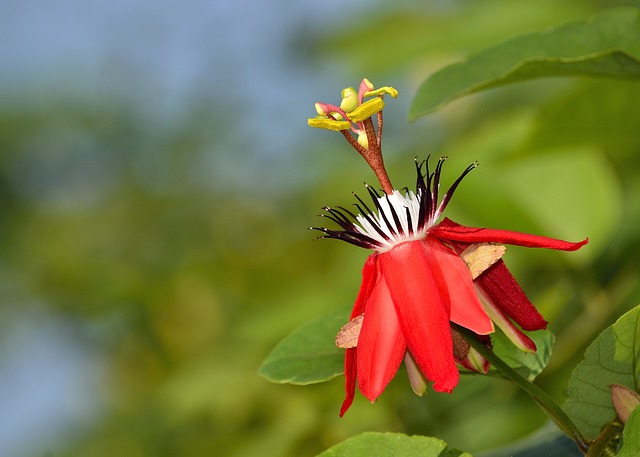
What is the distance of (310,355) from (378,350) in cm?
23

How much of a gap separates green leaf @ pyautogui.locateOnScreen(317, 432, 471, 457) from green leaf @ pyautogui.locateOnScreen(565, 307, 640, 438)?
12cm

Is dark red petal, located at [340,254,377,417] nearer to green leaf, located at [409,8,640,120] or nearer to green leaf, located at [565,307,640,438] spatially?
green leaf, located at [565,307,640,438]

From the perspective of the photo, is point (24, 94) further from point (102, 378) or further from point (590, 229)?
point (590, 229)

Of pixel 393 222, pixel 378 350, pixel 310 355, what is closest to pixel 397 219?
pixel 393 222

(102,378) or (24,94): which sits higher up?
(24,94)

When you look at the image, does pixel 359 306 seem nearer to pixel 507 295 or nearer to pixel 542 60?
pixel 507 295

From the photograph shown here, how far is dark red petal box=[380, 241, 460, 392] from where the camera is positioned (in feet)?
2.18

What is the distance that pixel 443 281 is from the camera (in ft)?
2.31

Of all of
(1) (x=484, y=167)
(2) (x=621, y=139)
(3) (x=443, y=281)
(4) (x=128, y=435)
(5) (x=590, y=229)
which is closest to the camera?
(3) (x=443, y=281)

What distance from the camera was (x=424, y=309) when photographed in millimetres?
682

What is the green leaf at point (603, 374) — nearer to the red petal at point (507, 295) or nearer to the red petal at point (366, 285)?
the red petal at point (507, 295)

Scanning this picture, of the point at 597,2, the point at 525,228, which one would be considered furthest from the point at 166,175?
the point at 525,228

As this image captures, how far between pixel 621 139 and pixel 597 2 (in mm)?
931

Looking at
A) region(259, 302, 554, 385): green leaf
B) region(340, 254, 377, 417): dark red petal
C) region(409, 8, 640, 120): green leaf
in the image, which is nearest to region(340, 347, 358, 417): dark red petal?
region(340, 254, 377, 417): dark red petal
